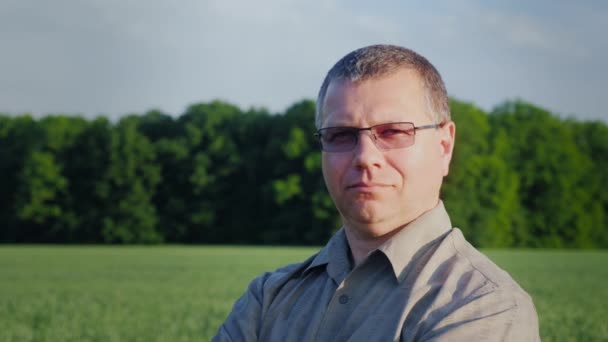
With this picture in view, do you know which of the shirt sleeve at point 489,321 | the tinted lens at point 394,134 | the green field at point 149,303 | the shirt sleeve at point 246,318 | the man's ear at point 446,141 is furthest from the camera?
the green field at point 149,303

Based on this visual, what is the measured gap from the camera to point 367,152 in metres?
2.79

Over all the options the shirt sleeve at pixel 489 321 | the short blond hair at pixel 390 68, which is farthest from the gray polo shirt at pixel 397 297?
the short blond hair at pixel 390 68

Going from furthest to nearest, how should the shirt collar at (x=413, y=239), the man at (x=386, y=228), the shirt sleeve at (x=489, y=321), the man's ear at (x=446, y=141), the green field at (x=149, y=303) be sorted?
the green field at (x=149, y=303)
the man's ear at (x=446, y=141)
the shirt collar at (x=413, y=239)
the man at (x=386, y=228)
the shirt sleeve at (x=489, y=321)

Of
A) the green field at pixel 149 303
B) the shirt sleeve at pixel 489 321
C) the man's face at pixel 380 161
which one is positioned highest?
the man's face at pixel 380 161

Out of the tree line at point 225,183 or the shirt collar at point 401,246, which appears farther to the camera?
the tree line at point 225,183

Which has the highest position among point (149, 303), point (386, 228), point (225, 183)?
point (386, 228)

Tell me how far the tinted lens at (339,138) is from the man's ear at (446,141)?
0.35 metres

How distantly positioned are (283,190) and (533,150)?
29.6 meters

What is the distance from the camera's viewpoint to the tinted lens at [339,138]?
285 centimetres

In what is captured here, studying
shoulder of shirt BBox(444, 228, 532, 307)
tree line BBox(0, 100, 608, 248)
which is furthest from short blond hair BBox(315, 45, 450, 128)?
tree line BBox(0, 100, 608, 248)

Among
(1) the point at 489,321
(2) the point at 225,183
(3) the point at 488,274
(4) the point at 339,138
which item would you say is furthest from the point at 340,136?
(2) the point at 225,183

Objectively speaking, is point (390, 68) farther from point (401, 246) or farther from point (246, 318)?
point (246, 318)

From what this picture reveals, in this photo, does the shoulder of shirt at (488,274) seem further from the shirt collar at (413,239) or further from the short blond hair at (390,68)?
the short blond hair at (390,68)

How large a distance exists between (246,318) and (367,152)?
83 centimetres
